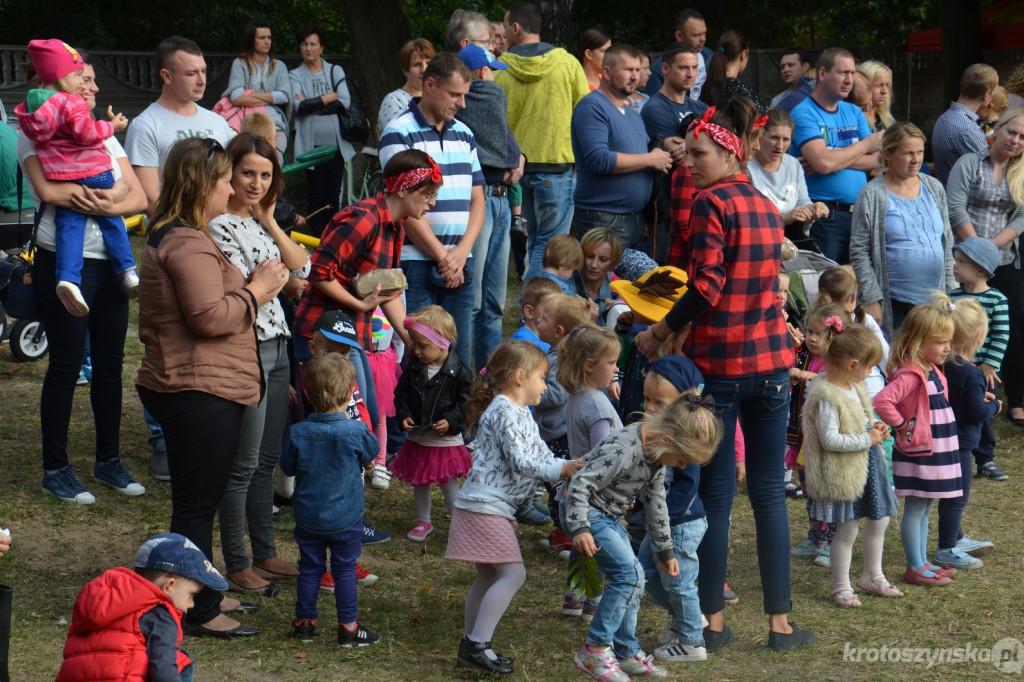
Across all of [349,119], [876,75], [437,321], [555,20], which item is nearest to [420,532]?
[437,321]

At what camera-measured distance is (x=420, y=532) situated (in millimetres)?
6172

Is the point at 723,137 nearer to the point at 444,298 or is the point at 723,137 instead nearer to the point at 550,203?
the point at 444,298

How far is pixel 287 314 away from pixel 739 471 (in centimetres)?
277

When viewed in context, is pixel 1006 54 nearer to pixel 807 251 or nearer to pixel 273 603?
pixel 807 251

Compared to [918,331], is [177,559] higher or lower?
lower

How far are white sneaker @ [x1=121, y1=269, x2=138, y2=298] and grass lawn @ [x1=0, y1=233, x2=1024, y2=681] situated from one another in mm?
1165

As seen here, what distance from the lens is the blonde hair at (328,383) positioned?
491 centimetres

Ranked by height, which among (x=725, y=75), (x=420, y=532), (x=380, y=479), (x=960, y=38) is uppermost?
(x=960, y=38)

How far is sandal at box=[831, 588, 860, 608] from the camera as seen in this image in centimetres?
552

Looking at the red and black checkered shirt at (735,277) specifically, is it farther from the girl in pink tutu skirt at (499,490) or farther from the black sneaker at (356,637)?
the black sneaker at (356,637)

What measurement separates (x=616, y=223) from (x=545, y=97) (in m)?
1.50

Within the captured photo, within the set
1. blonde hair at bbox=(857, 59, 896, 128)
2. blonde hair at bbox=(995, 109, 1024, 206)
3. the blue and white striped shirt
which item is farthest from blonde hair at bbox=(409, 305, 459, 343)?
blonde hair at bbox=(857, 59, 896, 128)

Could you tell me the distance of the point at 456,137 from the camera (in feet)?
22.7

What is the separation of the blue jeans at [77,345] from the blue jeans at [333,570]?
1921 millimetres
